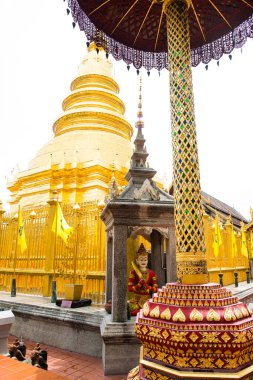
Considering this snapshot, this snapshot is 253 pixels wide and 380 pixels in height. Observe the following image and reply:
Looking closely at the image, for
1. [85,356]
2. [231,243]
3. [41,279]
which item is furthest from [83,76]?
[85,356]

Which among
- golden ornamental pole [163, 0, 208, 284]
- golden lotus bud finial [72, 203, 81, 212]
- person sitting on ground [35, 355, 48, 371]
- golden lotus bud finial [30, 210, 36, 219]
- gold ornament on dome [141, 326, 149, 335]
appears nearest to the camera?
gold ornament on dome [141, 326, 149, 335]

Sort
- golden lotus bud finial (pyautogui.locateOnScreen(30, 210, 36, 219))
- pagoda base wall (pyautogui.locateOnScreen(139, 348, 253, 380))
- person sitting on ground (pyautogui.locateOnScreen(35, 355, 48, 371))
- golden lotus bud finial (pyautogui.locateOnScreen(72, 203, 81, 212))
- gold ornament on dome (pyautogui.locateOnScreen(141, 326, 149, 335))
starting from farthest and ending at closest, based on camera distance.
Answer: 1. golden lotus bud finial (pyautogui.locateOnScreen(30, 210, 36, 219))
2. golden lotus bud finial (pyautogui.locateOnScreen(72, 203, 81, 212))
3. person sitting on ground (pyautogui.locateOnScreen(35, 355, 48, 371))
4. gold ornament on dome (pyautogui.locateOnScreen(141, 326, 149, 335))
5. pagoda base wall (pyautogui.locateOnScreen(139, 348, 253, 380))

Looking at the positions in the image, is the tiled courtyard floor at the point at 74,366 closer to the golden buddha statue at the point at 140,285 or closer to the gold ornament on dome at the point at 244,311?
the golden buddha statue at the point at 140,285

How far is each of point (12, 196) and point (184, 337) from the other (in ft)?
59.5

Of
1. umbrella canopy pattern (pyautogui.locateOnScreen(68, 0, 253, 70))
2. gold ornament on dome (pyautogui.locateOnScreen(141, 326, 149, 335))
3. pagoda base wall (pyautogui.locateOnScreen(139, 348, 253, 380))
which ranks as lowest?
pagoda base wall (pyautogui.locateOnScreen(139, 348, 253, 380))

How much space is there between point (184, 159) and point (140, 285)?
324 cm

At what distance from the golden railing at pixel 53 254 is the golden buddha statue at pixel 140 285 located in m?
1.75

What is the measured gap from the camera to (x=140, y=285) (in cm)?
521

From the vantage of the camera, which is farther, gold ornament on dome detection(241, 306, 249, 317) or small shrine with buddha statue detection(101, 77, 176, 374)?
small shrine with buddha statue detection(101, 77, 176, 374)

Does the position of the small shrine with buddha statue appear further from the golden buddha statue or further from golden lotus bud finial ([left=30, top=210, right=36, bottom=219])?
golden lotus bud finial ([left=30, top=210, right=36, bottom=219])

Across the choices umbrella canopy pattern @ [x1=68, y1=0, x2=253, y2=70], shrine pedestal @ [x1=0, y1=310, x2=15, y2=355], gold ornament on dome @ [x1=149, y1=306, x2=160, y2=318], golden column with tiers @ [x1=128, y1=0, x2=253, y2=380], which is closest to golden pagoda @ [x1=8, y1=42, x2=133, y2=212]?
umbrella canopy pattern @ [x1=68, y1=0, x2=253, y2=70]

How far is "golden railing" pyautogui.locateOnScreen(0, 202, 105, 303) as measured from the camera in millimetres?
7250

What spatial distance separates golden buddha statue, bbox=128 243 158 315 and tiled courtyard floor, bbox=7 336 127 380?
41.8 inches

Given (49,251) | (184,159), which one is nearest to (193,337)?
(184,159)
